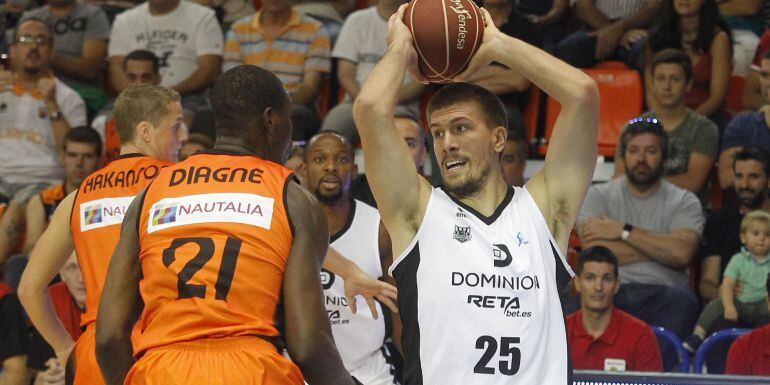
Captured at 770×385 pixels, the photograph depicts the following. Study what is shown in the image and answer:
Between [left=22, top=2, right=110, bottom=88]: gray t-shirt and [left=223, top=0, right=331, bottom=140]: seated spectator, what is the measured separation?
1.47 metres

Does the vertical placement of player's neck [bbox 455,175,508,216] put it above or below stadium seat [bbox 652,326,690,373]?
above

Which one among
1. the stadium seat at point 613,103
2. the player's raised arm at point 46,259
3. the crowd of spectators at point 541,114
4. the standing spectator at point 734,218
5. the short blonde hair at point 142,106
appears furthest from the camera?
the stadium seat at point 613,103

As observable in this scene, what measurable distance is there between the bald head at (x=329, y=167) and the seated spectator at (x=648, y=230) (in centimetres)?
188

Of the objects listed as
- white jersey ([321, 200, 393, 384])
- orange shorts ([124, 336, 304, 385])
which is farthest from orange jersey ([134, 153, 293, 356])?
white jersey ([321, 200, 393, 384])

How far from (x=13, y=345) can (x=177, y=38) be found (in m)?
3.54

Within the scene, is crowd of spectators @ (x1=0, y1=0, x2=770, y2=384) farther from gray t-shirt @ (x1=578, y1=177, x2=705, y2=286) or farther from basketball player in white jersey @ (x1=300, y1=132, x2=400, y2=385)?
basketball player in white jersey @ (x1=300, y1=132, x2=400, y2=385)

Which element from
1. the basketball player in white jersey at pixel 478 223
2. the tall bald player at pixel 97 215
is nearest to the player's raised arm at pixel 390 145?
the basketball player in white jersey at pixel 478 223

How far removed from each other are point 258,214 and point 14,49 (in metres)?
6.55

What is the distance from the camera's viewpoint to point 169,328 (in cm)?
390

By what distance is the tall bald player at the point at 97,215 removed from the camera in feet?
16.5

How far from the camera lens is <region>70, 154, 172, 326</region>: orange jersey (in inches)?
198

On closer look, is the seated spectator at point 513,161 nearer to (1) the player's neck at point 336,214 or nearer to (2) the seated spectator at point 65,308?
(1) the player's neck at point 336,214

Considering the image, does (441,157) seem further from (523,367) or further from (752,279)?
(752,279)

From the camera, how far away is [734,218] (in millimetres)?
7781
